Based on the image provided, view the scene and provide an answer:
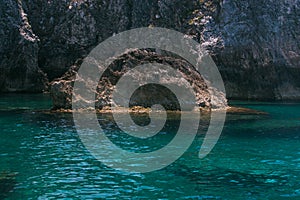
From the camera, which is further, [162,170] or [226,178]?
[162,170]

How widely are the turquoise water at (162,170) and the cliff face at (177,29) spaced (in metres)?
33.3

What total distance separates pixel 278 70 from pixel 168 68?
2788cm

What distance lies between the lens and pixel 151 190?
1658 cm

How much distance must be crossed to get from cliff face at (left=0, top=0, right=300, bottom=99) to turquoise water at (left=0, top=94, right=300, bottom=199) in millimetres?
33273

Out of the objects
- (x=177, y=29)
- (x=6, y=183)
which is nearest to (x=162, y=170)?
(x=6, y=183)

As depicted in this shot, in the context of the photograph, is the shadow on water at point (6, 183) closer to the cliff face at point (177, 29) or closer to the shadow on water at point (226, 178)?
the shadow on water at point (226, 178)

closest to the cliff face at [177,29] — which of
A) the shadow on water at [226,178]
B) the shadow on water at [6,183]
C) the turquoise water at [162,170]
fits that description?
the turquoise water at [162,170]

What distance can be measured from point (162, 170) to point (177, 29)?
164 feet

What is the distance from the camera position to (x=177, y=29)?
67625 mm

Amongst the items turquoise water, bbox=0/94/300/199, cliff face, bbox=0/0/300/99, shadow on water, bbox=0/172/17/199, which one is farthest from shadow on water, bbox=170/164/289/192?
cliff face, bbox=0/0/300/99

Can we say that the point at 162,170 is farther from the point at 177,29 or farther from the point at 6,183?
the point at 177,29

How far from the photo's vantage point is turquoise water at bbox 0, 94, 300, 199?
1633 cm

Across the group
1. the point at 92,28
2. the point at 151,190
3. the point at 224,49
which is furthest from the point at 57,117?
the point at 92,28

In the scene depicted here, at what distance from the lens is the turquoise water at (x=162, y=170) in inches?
643
